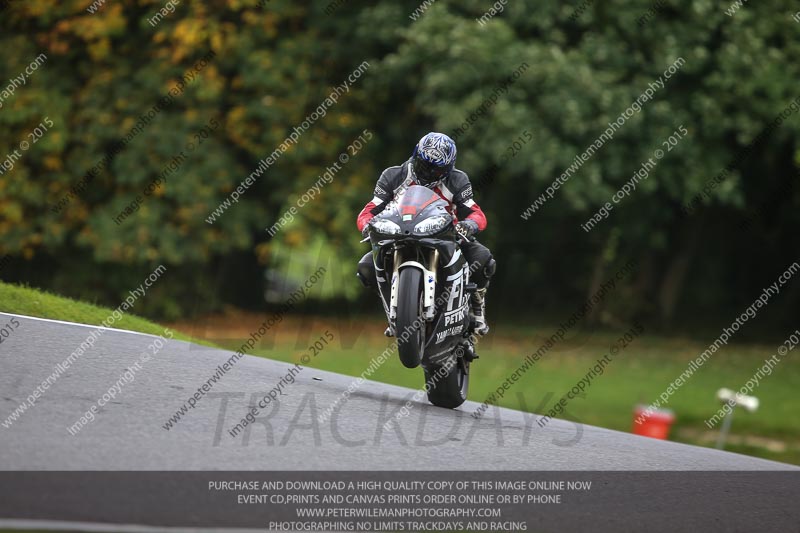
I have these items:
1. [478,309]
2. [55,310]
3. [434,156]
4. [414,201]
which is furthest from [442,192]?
[55,310]

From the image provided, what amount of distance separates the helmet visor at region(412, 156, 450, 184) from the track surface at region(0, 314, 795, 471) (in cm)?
188

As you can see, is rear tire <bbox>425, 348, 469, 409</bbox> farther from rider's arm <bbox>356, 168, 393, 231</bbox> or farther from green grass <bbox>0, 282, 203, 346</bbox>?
green grass <bbox>0, 282, 203, 346</bbox>

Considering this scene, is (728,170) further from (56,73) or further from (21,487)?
(21,487)

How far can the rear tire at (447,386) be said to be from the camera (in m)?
9.45

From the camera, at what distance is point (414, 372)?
23016 millimetres

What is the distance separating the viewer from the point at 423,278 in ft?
28.4

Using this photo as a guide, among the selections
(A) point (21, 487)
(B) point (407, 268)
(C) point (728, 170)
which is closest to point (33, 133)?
(C) point (728, 170)

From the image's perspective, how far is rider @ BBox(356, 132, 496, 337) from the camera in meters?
9.06

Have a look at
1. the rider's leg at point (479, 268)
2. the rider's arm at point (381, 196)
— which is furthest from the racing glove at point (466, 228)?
the rider's arm at point (381, 196)

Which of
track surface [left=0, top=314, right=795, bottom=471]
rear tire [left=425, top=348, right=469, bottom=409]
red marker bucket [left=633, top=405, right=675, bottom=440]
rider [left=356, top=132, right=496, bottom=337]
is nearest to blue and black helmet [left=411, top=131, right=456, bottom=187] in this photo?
rider [left=356, top=132, right=496, bottom=337]

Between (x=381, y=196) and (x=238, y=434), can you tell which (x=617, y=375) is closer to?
(x=381, y=196)

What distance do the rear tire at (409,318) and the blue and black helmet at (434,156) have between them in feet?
3.33

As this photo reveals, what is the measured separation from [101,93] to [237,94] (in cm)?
296

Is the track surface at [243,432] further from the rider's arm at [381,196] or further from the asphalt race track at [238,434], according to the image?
the rider's arm at [381,196]
